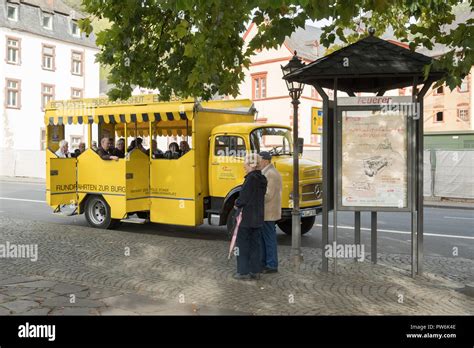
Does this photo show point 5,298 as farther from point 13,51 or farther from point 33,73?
point 33,73

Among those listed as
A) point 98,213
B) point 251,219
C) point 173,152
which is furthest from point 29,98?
point 251,219

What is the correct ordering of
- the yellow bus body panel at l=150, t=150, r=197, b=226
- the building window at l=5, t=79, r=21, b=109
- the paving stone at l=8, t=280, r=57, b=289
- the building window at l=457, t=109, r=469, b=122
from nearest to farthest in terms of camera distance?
the paving stone at l=8, t=280, r=57, b=289
the yellow bus body panel at l=150, t=150, r=197, b=226
the building window at l=5, t=79, r=21, b=109
the building window at l=457, t=109, r=469, b=122

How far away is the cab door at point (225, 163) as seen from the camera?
11.9m

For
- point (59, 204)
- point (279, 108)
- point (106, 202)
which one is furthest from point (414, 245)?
point (279, 108)

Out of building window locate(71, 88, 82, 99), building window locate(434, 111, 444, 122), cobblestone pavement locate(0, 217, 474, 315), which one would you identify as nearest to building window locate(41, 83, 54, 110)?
building window locate(71, 88, 82, 99)

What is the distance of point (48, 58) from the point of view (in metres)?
46.1

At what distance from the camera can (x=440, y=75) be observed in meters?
7.97

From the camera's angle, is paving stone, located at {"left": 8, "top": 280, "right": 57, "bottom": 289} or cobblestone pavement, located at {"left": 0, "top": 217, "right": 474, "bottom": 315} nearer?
cobblestone pavement, located at {"left": 0, "top": 217, "right": 474, "bottom": 315}

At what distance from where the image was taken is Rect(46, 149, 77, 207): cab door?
13.7 meters

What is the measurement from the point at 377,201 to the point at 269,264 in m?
1.93

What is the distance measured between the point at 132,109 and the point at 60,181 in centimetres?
271

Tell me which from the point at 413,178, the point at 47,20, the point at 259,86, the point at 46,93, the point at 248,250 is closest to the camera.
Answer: the point at 248,250

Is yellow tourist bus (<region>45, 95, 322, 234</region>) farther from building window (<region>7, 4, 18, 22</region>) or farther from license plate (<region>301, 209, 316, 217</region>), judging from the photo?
building window (<region>7, 4, 18, 22</region>)
